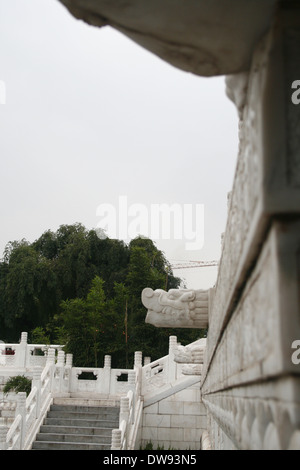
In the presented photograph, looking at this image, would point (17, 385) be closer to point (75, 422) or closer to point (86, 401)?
point (86, 401)

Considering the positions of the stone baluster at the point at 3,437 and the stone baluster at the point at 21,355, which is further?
the stone baluster at the point at 21,355

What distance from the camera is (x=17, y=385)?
550 inches

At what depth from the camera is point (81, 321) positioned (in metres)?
16.0

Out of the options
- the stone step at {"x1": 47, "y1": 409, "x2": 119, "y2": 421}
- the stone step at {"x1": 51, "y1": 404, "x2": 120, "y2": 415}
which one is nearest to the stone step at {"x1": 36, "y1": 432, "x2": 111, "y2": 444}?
the stone step at {"x1": 47, "y1": 409, "x2": 119, "y2": 421}

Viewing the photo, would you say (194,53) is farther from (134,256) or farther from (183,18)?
(134,256)

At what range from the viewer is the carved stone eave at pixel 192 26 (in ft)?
3.45

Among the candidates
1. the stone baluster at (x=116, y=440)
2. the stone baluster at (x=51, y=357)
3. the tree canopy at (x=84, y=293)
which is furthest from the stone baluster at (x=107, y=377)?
the stone baluster at (x=116, y=440)

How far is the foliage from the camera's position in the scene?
13875 mm

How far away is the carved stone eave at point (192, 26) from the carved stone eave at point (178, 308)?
367 centimetres

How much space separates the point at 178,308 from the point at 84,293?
18.2 meters

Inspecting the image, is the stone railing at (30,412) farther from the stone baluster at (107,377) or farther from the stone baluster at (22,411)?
the stone baluster at (107,377)

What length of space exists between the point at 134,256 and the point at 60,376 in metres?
5.65

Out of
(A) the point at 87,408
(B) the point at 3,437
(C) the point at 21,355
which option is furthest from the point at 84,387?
(B) the point at 3,437

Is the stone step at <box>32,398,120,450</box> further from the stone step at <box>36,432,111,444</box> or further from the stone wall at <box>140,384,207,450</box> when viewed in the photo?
the stone wall at <box>140,384,207,450</box>
